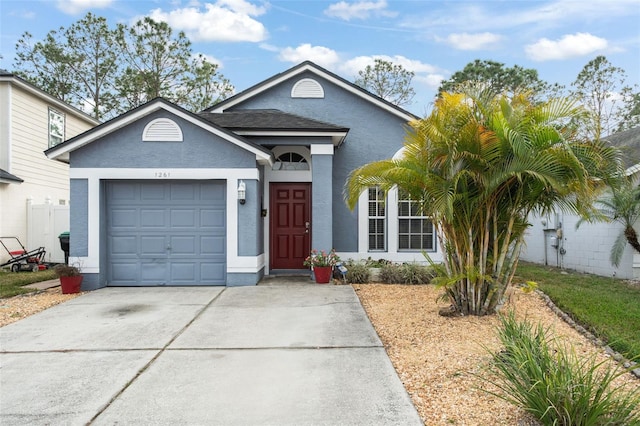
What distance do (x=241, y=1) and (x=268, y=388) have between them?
515 inches

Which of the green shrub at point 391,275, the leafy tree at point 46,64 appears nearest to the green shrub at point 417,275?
the green shrub at point 391,275

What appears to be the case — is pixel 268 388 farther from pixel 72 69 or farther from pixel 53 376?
pixel 72 69

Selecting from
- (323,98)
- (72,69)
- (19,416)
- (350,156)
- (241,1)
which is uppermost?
(72,69)

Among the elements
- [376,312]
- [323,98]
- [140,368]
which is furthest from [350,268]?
[140,368]

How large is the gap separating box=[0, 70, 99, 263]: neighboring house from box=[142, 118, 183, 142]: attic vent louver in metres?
6.46

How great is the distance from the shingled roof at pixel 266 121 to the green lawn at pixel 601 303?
5.66m

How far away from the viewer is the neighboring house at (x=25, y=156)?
1291 cm

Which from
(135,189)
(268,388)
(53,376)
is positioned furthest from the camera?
(135,189)

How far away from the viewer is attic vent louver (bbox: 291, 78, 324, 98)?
11508mm

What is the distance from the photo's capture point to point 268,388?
12.8 ft

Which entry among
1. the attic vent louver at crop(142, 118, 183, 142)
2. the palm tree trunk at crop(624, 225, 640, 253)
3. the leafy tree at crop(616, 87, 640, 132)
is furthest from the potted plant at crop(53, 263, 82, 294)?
the leafy tree at crop(616, 87, 640, 132)

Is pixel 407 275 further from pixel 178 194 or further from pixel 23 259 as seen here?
pixel 23 259

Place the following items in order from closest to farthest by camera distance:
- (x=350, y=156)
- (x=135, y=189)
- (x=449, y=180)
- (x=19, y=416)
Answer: (x=19, y=416), (x=449, y=180), (x=135, y=189), (x=350, y=156)

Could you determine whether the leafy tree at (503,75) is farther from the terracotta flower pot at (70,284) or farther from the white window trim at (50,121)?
the terracotta flower pot at (70,284)
